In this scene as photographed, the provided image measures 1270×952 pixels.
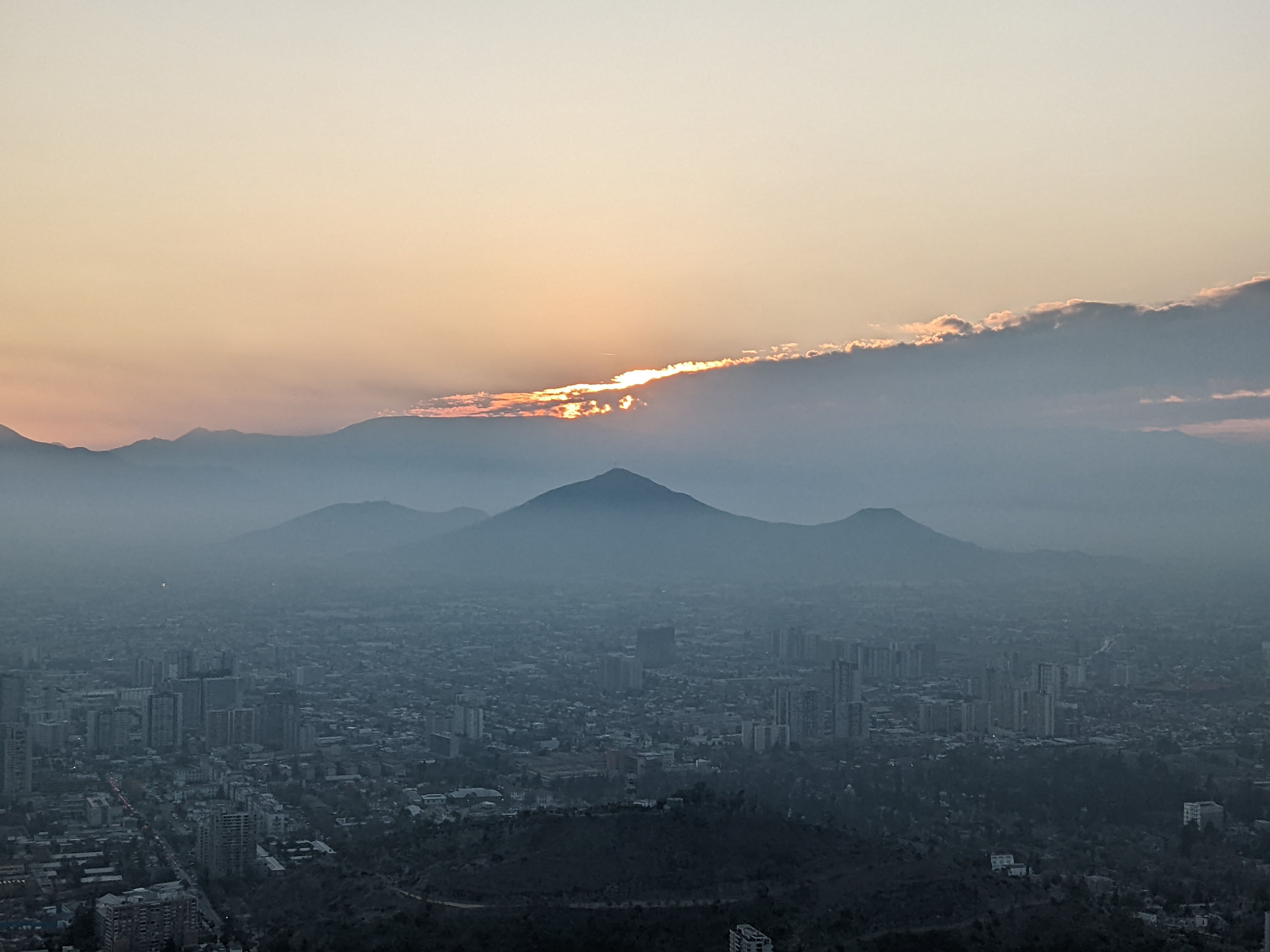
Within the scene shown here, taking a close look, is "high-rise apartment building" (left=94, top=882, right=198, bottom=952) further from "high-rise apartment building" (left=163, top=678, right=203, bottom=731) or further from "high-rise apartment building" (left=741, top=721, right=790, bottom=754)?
"high-rise apartment building" (left=741, top=721, right=790, bottom=754)

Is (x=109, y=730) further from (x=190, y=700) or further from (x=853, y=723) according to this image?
(x=853, y=723)

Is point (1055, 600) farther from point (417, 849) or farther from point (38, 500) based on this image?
point (38, 500)

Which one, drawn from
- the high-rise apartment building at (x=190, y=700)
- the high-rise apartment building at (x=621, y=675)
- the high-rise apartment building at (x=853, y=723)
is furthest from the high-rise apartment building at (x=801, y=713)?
the high-rise apartment building at (x=190, y=700)

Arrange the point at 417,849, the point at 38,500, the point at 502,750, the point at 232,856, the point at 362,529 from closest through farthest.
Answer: the point at 417,849
the point at 232,856
the point at 502,750
the point at 38,500
the point at 362,529

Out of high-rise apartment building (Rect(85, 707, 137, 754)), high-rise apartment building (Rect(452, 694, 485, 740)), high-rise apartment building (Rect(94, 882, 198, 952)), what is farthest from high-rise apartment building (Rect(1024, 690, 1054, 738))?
high-rise apartment building (Rect(94, 882, 198, 952))

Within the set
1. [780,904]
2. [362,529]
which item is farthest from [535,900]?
[362,529]

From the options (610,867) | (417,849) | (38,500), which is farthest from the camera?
(38,500)
